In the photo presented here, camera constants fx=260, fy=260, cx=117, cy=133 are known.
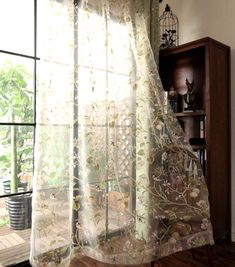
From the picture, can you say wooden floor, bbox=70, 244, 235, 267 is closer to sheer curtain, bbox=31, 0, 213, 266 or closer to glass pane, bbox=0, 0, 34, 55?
sheer curtain, bbox=31, 0, 213, 266

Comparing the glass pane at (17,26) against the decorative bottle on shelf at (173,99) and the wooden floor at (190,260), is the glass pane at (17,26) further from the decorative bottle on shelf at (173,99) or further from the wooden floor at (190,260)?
the wooden floor at (190,260)

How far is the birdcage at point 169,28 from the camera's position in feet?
9.02

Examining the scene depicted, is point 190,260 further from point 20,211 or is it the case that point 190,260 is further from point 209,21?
point 209,21

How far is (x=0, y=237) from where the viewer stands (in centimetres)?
202

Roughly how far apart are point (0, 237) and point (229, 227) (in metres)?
2.01

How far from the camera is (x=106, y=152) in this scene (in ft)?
6.39

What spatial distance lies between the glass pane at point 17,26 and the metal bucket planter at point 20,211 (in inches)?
44.3

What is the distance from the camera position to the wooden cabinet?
2.25 m

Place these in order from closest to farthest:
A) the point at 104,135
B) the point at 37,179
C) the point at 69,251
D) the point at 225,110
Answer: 1. the point at 37,179
2. the point at 69,251
3. the point at 104,135
4. the point at 225,110

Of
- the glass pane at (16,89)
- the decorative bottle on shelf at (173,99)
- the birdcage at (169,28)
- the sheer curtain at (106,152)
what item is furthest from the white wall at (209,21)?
the glass pane at (16,89)

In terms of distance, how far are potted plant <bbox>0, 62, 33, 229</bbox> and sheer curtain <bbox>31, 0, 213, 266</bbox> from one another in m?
0.36

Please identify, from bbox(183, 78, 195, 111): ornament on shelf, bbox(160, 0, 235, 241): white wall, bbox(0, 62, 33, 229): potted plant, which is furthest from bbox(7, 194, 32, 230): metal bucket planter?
bbox(160, 0, 235, 241): white wall

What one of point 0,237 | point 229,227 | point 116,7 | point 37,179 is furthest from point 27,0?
point 229,227

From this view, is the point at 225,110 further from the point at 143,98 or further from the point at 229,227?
the point at 229,227
